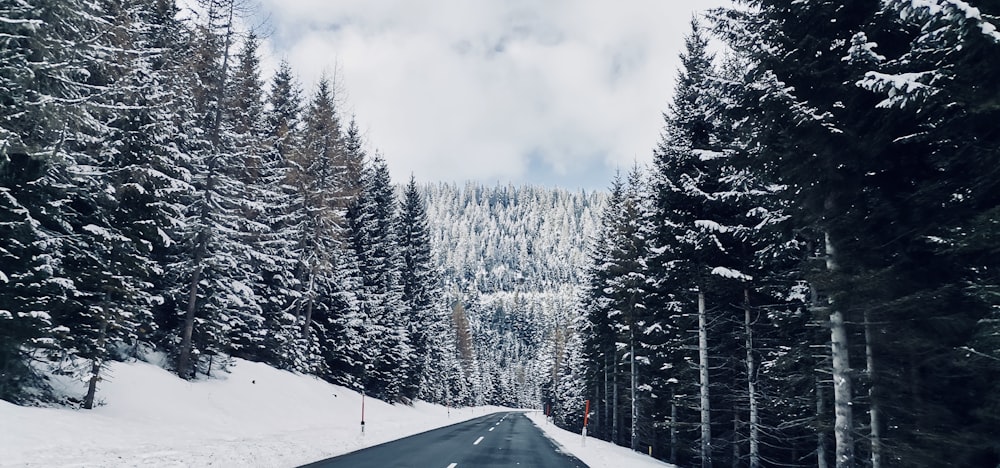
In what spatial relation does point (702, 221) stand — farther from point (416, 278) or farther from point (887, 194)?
point (416, 278)

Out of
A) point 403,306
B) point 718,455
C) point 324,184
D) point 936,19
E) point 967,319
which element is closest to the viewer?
point 936,19

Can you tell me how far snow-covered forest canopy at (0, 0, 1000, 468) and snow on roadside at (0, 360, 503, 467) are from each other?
5.14ft

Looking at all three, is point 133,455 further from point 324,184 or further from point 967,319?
point 324,184

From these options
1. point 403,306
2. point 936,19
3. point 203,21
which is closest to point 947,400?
point 936,19

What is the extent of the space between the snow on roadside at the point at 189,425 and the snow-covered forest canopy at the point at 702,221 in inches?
61.7

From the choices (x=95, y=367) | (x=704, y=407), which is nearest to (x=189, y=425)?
(x=95, y=367)

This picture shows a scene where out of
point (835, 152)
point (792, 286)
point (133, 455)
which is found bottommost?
point (133, 455)

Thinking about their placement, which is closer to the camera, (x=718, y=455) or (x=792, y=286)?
(x=792, y=286)

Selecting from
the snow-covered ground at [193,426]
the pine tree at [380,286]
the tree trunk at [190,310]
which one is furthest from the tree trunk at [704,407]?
the pine tree at [380,286]

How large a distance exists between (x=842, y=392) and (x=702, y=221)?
22.1ft

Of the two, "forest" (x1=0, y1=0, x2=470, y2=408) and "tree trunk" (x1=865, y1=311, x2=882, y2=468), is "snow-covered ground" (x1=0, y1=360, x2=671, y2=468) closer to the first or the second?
"forest" (x1=0, y1=0, x2=470, y2=408)

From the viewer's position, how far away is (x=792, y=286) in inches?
566

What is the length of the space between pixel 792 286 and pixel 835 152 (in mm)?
7285

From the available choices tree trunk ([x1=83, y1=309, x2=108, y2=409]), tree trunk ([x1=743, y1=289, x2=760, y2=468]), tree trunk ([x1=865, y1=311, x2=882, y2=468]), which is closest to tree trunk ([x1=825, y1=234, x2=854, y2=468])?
tree trunk ([x1=865, y1=311, x2=882, y2=468])
